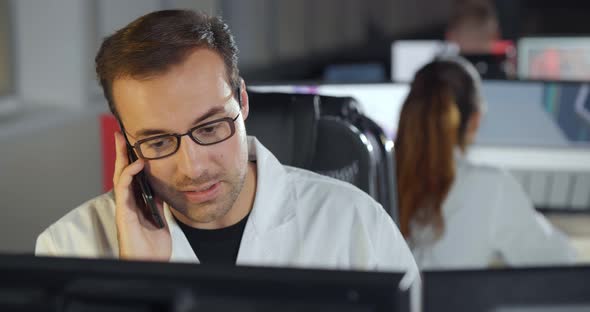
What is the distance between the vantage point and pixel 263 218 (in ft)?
4.43

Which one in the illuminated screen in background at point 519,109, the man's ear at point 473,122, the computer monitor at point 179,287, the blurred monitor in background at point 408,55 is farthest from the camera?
the blurred monitor in background at point 408,55

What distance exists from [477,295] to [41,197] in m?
2.51

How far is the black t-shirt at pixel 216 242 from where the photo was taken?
131 cm

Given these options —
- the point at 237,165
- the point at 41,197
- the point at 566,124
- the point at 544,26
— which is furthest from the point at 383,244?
the point at 544,26

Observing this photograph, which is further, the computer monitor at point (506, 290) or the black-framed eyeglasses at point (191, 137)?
the black-framed eyeglasses at point (191, 137)

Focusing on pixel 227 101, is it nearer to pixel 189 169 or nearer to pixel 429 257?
pixel 189 169

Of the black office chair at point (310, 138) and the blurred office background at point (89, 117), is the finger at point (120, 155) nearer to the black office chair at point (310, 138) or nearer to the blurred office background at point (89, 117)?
the black office chair at point (310, 138)

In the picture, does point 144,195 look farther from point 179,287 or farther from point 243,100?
point 179,287

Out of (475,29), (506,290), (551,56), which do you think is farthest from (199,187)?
(475,29)

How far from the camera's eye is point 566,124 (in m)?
2.82

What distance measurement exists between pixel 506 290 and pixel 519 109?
92.6 inches

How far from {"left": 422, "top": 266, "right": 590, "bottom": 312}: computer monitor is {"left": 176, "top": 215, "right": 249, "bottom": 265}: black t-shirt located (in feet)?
2.29

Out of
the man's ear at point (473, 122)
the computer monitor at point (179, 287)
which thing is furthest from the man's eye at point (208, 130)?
the man's ear at point (473, 122)

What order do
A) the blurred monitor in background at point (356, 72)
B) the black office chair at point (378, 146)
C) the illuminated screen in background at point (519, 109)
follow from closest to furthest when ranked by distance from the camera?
the black office chair at point (378, 146)
the illuminated screen in background at point (519, 109)
the blurred monitor in background at point (356, 72)
